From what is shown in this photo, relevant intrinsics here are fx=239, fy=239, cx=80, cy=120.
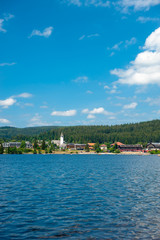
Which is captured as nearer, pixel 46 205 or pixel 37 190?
pixel 46 205

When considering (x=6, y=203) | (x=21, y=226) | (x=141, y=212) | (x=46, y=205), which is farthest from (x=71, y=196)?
(x=21, y=226)

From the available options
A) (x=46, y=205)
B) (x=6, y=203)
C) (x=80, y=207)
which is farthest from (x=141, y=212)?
(x=6, y=203)

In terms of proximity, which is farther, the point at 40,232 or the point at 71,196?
the point at 71,196

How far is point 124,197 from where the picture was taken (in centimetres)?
3669

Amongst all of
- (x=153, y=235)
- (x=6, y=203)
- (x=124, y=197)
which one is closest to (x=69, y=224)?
(x=153, y=235)

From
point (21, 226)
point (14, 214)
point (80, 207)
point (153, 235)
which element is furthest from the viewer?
point (80, 207)

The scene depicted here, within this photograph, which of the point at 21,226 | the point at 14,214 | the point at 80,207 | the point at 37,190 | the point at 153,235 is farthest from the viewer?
the point at 37,190

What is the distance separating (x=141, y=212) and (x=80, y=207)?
24.9 feet

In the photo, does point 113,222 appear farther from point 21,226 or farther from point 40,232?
point 21,226

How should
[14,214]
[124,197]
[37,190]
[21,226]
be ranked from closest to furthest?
[21,226]
[14,214]
[124,197]
[37,190]

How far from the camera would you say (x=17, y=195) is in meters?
37.7

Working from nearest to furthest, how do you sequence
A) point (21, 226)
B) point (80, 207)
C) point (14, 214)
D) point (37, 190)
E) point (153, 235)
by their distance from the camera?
point (153, 235) < point (21, 226) < point (14, 214) < point (80, 207) < point (37, 190)

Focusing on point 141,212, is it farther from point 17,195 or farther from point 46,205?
point 17,195

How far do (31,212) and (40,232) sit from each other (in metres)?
6.94
